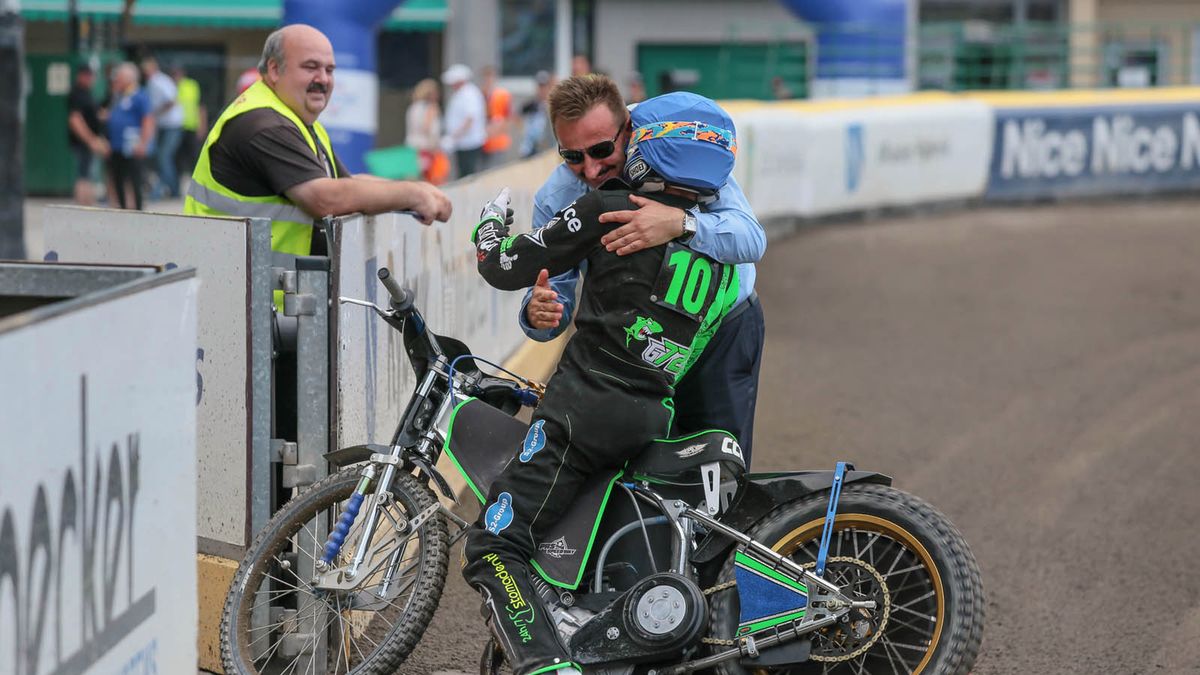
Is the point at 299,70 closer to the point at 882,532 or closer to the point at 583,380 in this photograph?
the point at 583,380

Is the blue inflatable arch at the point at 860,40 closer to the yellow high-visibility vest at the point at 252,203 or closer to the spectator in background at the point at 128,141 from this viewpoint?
the spectator in background at the point at 128,141

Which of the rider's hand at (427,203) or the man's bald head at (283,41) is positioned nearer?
the rider's hand at (427,203)

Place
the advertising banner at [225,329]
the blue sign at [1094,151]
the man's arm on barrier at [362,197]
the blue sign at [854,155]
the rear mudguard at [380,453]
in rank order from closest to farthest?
the rear mudguard at [380,453] < the advertising banner at [225,329] < the man's arm on barrier at [362,197] < the blue sign at [854,155] < the blue sign at [1094,151]

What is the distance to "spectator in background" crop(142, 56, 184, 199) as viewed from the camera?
76.6ft

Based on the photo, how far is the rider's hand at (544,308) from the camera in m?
4.29

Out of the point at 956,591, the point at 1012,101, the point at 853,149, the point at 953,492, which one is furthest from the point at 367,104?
the point at 956,591

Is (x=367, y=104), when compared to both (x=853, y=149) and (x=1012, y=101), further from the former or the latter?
(x=1012, y=101)

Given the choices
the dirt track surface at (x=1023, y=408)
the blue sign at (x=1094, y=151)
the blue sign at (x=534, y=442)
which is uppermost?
the blue sign at (x=1094, y=151)

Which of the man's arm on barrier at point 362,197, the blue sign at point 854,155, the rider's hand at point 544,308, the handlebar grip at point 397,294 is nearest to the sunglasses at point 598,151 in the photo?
the rider's hand at point 544,308

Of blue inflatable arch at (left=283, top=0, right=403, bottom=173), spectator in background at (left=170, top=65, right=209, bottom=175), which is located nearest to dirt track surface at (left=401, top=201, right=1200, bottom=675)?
blue inflatable arch at (left=283, top=0, right=403, bottom=173)

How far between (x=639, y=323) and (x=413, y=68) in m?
30.3

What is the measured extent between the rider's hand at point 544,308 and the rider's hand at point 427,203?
1.30 meters

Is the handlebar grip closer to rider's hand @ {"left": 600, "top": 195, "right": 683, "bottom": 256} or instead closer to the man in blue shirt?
the man in blue shirt

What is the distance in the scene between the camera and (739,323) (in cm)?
462
